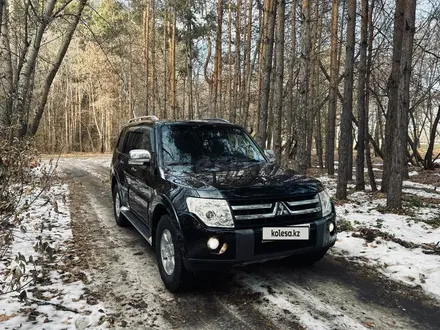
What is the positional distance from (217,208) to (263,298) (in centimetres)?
110

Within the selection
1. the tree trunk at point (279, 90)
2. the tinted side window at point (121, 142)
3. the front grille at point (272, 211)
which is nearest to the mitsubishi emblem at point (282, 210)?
the front grille at point (272, 211)

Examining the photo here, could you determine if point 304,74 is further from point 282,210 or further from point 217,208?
point 217,208

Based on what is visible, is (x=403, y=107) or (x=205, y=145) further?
(x=403, y=107)

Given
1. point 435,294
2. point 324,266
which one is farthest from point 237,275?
point 435,294

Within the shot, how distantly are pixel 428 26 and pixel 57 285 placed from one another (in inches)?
684

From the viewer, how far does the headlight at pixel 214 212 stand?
10.8ft

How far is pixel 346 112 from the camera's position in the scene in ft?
31.2

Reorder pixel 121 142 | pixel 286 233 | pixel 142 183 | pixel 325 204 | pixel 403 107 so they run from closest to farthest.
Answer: pixel 286 233
pixel 325 204
pixel 142 183
pixel 121 142
pixel 403 107

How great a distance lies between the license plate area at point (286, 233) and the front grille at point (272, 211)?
0.06 metres

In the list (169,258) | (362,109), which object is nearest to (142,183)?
(169,258)

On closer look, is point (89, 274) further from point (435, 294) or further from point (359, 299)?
point (435, 294)

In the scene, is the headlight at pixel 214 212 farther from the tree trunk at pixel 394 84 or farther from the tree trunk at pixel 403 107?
the tree trunk at pixel 394 84

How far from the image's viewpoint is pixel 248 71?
20.0 metres

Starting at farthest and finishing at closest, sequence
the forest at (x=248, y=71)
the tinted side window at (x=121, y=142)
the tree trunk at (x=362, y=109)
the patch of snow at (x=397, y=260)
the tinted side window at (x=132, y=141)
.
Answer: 1. the tree trunk at (x=362, y=109)
2. the forest at (x=248, y=71)
3. the tinted side window at (x=121, y=142)
4. the tinted side window at (x=132, y=141)
5. the patch of snow at (x=397, y=260)
